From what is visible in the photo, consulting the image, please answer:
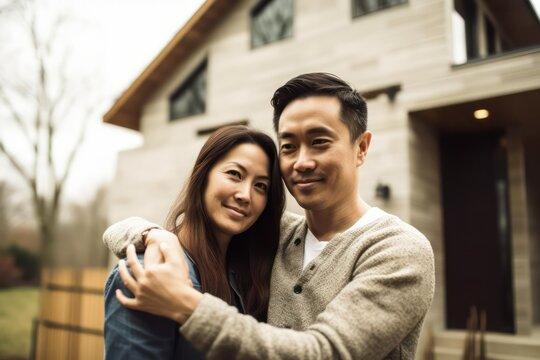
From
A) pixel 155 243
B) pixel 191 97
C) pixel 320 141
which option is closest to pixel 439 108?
pixel 191 97

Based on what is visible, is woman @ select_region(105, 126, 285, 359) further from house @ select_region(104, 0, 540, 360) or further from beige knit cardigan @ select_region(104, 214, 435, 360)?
house @ select_region(104, 0, 540, 360)

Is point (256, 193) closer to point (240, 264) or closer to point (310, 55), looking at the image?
point (240, 264)

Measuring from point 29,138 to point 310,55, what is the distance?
12459mm

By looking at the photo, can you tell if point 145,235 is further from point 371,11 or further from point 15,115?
point 15,115

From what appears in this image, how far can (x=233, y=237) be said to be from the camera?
2539 mm

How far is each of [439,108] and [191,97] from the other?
231 inches

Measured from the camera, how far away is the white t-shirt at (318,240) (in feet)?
6.88

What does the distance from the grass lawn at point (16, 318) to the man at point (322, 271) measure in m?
16.2

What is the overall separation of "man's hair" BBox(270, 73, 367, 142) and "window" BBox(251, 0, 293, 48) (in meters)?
7.69

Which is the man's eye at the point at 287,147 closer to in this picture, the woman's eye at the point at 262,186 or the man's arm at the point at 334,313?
the woman's eye at the point at 262,186

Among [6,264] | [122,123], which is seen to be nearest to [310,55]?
[122,123]

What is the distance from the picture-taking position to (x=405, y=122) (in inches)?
300

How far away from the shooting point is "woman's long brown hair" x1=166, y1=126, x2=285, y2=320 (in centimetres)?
206

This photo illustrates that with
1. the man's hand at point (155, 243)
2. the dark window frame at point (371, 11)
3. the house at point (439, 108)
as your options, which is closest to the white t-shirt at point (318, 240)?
the man's hand at point (155, 243)
